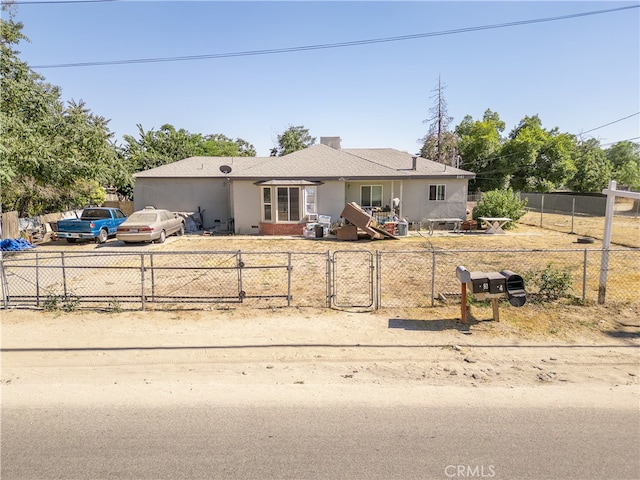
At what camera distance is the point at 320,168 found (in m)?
22.8

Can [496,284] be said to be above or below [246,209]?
below

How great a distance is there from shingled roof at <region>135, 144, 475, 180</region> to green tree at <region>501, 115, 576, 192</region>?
15926mm

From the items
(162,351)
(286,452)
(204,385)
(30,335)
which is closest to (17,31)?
(30,335)

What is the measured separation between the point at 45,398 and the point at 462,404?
16.5 ft

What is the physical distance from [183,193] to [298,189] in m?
8.02

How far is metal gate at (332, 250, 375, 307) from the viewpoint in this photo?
28.4 feet

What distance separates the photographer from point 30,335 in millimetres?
7062

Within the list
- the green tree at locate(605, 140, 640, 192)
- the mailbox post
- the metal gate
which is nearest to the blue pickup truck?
the metal gate

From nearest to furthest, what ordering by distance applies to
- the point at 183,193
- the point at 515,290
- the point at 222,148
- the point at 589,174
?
the point at 515,290, the point at 183,193, the point at 589,174, the point at 222,148

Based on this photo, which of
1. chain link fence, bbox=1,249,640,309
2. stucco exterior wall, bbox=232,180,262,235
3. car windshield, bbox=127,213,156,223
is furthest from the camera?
stucco exterior wall, bbox=232,180,262,235

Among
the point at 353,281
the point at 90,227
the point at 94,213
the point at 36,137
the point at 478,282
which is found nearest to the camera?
the point at 478,282

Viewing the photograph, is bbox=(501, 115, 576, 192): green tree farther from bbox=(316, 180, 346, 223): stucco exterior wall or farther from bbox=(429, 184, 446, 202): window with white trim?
bbox=(316, 180, 346, 223): stucco exterior wall

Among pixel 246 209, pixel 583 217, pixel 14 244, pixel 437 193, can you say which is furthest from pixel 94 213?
pixel 583 217

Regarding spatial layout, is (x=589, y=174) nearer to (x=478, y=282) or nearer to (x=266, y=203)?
(x=266, y=203)
